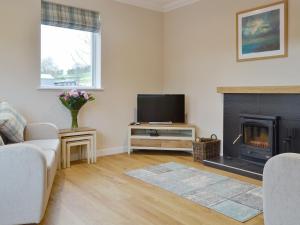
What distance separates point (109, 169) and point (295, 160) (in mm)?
2592

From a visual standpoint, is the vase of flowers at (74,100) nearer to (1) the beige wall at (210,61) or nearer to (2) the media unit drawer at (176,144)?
(2) the media unit drawer at (176,144)

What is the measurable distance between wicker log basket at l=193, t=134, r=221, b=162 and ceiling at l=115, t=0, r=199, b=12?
2420 mm

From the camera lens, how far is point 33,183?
2.01 meters

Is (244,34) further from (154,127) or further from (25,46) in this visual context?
(25,46)

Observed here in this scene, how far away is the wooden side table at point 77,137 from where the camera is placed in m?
3.61

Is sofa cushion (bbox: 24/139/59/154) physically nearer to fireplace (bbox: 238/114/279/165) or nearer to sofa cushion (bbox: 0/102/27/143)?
sofa cushion (bbox: 0/102/27/143)

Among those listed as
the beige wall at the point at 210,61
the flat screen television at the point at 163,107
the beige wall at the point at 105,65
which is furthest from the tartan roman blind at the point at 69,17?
the beige wall at the point at 210,61

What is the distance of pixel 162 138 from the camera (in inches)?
175

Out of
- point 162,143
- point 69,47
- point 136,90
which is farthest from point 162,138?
point 69,47

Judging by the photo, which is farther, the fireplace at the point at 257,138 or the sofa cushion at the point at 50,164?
the fireplace at the point at 257,138

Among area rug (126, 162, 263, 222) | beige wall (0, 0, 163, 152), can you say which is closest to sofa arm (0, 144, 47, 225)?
area rug (126, 162, 263, 222)

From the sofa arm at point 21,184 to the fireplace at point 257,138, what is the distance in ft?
9.16

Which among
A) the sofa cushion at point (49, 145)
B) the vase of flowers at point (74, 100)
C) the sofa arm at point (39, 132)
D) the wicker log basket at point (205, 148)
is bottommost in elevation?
the wicker log basket at point (205, 148)

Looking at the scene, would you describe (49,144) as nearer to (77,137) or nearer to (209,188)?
(77,137)
